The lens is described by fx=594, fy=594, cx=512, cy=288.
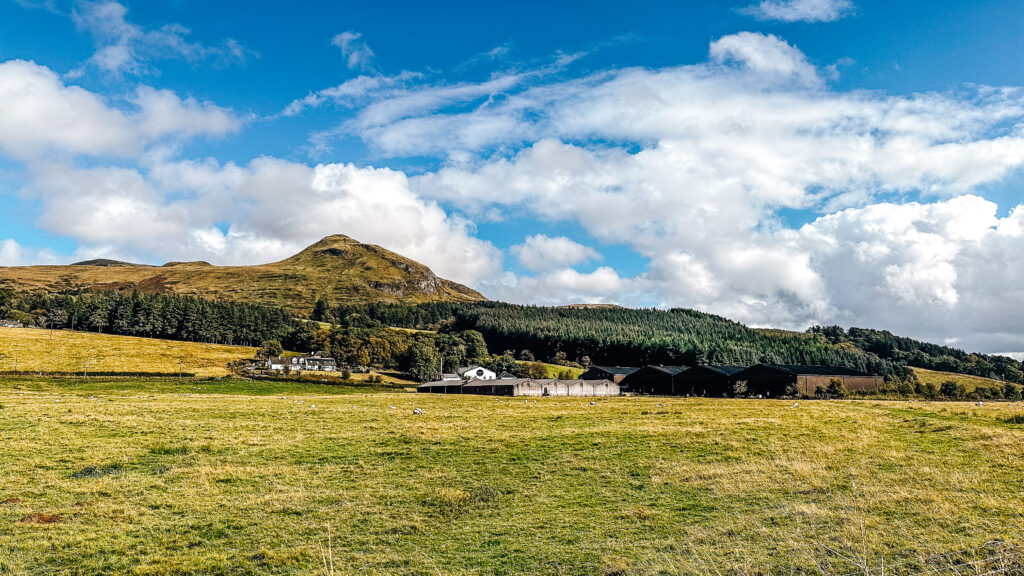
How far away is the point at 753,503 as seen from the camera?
18188mm

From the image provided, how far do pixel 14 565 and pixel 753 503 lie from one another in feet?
63.5

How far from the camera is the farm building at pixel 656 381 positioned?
452ft

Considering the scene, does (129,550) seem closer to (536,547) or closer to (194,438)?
(536,547)

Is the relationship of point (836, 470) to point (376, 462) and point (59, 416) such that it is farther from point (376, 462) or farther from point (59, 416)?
point (59, 416)

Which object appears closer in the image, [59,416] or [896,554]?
[896,554]

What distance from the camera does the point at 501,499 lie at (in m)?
19.7

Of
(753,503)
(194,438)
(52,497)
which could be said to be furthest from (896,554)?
(194,438)

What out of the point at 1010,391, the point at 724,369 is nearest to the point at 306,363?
the point at 724,369

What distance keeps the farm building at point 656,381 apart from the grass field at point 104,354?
92880 millimetres

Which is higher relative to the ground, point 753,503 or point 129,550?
point 753,503

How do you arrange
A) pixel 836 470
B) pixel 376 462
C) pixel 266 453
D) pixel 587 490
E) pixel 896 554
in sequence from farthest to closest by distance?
pixel 266 453
pixel 376 462
pixel 836 470
pixel 587 490
pixel 896 554

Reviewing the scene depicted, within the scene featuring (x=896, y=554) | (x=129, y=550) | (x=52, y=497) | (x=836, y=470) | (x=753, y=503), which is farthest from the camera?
(x=836, y=470)

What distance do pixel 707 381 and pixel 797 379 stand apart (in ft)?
65.8

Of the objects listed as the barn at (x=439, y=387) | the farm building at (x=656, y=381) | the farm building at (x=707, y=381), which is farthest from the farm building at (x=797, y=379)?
the barn at (x=439, y=387)
